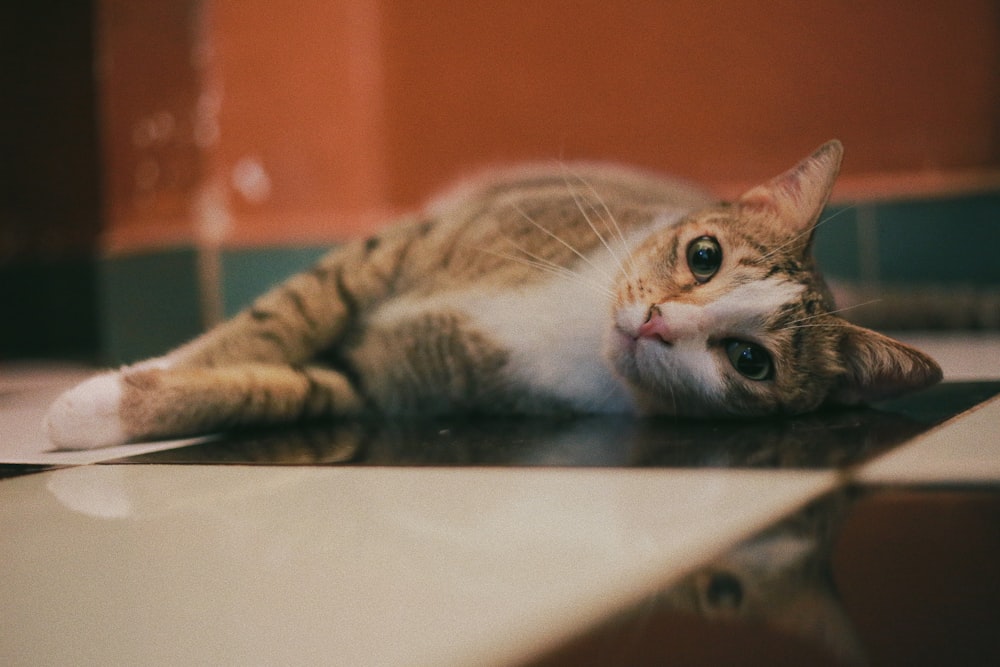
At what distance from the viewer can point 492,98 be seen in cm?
311

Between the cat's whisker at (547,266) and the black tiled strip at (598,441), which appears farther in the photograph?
the cat's whisker at (547,266)

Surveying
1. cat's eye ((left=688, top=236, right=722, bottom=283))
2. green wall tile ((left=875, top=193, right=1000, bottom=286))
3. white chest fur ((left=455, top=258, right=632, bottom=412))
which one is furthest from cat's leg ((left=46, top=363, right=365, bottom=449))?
green wall tile ((left=875, top=193, right=1000, bottom=286))

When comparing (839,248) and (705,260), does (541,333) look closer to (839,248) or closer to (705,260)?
(705,260)

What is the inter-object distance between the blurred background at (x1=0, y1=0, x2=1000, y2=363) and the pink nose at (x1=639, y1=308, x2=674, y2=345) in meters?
1.71

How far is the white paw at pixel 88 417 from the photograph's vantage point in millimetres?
1119

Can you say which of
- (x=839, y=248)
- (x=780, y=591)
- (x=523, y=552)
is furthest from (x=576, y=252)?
(x=839, y=248)

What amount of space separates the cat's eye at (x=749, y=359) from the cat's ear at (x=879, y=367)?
114 mm

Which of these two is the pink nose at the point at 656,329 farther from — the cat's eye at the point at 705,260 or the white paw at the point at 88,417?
the white paw at the point at 88,417

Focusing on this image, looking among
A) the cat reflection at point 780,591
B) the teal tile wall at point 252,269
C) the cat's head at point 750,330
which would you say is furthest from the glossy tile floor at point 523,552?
the teal tile wall at point 252,269

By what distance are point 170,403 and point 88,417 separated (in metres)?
0.10

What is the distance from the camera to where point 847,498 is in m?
0.69

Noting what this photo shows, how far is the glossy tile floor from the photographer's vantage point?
0.46m

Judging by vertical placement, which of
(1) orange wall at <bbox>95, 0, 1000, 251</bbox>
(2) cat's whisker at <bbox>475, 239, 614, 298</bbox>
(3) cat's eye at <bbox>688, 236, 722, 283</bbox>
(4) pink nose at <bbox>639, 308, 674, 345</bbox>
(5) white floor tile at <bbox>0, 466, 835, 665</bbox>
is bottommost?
(5) white floor tile at <bbox>0, 466, 835, 665</bbox>

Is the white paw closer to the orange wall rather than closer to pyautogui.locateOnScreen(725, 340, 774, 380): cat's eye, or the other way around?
pyautogui.locateOnScreen(725, 340, 774, 380): cat's eye
